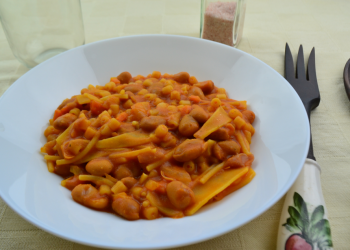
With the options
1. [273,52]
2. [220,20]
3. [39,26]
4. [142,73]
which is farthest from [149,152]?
[273,52]

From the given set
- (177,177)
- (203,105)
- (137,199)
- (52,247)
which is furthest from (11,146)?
(203,105)

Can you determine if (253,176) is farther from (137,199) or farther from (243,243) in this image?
(137,199)

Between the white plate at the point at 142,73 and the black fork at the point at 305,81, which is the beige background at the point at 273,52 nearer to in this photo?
the black fork at the point at 305,81

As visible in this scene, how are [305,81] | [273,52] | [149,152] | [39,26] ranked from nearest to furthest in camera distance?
1. [149,152]
2. [305,81]
3. [39,26]
4. [273,52]

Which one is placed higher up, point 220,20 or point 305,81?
point 220,20

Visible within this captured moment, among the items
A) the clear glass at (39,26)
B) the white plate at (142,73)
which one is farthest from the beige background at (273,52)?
the clear glass at (39,26)

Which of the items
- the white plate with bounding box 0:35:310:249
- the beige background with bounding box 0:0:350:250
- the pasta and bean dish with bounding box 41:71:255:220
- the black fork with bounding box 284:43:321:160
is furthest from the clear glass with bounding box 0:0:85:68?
the black fork with bounding box 284:43:321:160

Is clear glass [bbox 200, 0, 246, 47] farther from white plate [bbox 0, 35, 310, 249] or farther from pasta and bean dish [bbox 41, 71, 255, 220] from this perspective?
pasta and bean dish [bbox 41, 71, 255, 220]

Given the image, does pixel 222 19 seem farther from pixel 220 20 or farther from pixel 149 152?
pixel 149 152
